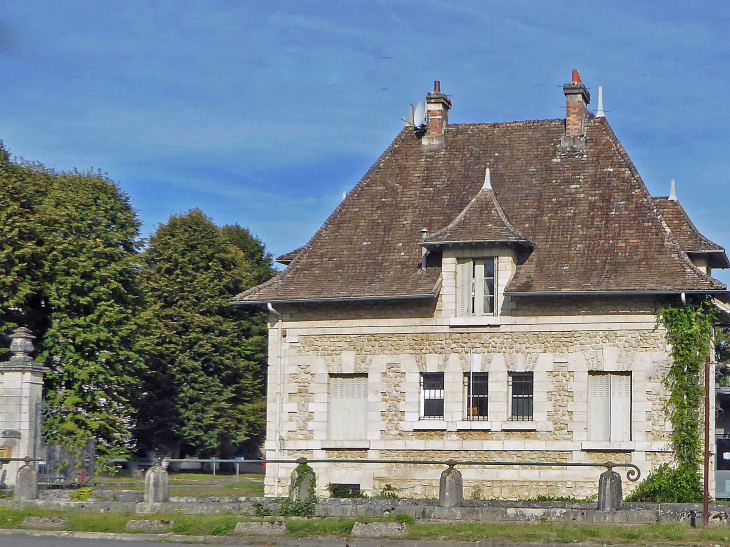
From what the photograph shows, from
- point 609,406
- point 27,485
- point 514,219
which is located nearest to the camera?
point 27,485

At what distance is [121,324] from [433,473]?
1442 centimetres

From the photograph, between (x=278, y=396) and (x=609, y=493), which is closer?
(x=609, y=493)

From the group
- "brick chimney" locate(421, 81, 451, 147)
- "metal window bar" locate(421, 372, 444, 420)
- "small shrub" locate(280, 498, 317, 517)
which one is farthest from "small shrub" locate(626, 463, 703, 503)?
"brick chimney" locate(421, 81, 451, 147)

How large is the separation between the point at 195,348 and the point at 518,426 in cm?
2398

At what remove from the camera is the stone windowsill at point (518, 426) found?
2377cm

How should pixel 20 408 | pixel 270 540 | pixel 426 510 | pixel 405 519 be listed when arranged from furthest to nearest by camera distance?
1. pixel 20 408
2. pixel 426 510
3. pixel 405 519
4. pixel 270 540

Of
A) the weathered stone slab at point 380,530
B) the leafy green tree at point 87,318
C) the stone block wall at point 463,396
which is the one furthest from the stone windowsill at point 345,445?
the leafy green tree at point 87,318

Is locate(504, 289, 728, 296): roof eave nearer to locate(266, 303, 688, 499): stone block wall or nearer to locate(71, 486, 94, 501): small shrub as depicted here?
locate(266, 303, 688, 499): stone block wall

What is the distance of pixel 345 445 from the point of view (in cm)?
2488

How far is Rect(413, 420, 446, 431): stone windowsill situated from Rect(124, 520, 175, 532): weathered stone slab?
7.59 m

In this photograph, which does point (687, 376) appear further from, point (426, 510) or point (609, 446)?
point (426, 510)

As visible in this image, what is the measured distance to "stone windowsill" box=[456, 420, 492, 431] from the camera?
24.1 m

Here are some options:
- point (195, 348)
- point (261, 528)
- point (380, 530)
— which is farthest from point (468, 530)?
point (195, 348)

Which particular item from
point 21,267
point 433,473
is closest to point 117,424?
point 21,267
